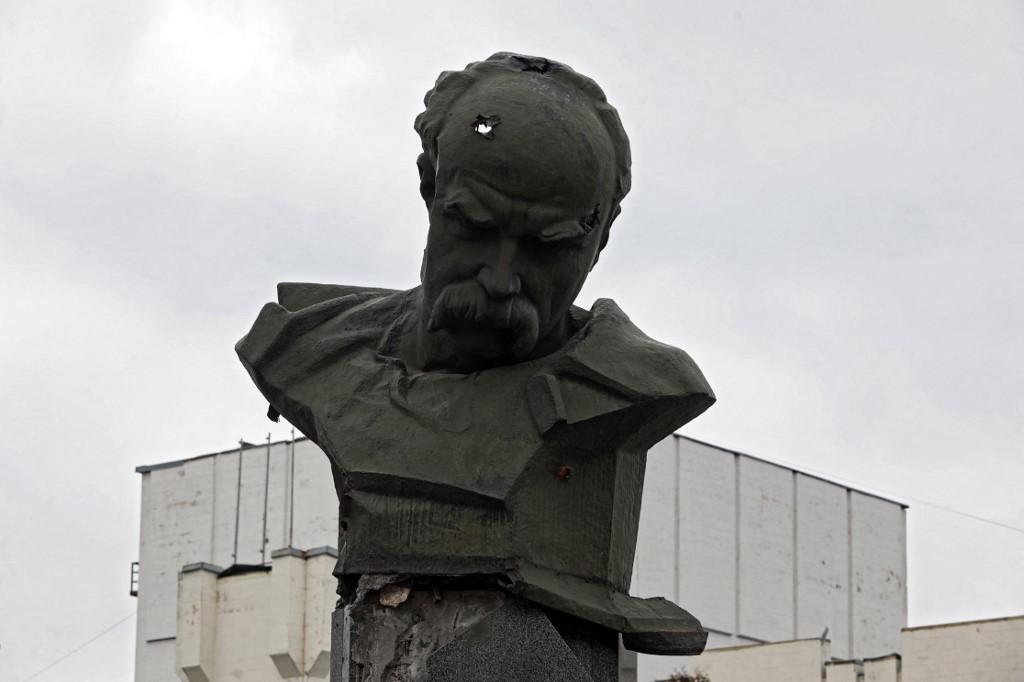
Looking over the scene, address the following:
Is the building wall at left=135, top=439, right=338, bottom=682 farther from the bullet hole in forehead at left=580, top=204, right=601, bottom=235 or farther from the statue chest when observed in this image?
the bullet hole in forehead at left=580, top=204, right=601, bottom=235

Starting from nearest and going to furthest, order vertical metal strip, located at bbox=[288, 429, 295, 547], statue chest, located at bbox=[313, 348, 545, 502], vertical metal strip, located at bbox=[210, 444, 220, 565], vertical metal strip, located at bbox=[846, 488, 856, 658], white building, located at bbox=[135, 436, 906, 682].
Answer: statue chest, located at bbox=[313, 348, 545, 502]
vertical metal strip, located at bbox=[288, 429, 295, 547]
white building, located at bbox=[135, 436, 906, 682]
vertical metal strip, located at bbox=[210, 444, 220, 565]
vertical metal strip, located at bbox=[846, 488, 856, 658]

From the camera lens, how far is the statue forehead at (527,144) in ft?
14.9

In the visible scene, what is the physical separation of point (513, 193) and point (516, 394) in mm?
544

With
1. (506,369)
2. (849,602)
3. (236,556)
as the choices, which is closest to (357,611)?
(506,369)

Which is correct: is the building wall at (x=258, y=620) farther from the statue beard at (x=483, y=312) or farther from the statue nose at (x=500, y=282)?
the statue nose at (x=500, y=282)

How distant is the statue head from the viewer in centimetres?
455

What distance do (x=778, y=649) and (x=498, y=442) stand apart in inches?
682

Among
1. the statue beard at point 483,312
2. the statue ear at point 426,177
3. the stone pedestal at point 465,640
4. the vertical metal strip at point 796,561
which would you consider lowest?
the stone pedestal at point 465,640

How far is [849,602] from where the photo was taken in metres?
27.1

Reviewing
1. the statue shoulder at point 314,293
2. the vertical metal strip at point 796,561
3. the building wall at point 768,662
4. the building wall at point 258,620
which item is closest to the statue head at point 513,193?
the statue shoulder at point 314,293

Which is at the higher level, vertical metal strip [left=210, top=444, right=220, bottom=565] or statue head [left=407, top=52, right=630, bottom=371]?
vertical metal strip [left=210, top=444, right=220, bottom=565]

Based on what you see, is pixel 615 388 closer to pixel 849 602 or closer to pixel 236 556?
pixel 236 556

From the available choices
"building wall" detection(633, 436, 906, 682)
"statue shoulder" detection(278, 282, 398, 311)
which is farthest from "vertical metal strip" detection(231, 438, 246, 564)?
"statue shoulder" detection(278, 282, 398, 311)

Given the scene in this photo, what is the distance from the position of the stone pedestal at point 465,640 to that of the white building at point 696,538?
63.1 feet
